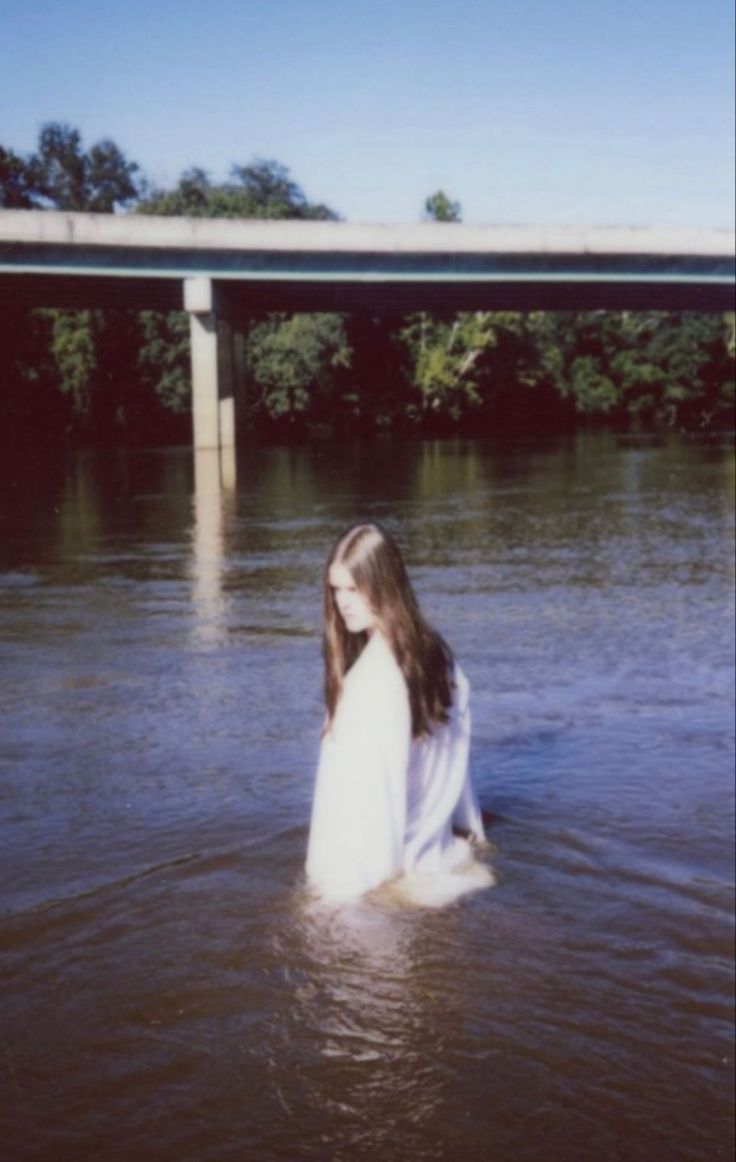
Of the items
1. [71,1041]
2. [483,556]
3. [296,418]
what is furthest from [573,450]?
[71,1041]

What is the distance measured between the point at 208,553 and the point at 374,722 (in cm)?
1012

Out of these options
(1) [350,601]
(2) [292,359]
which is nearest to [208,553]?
(1) [350,601]

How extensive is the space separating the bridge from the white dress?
33529mm

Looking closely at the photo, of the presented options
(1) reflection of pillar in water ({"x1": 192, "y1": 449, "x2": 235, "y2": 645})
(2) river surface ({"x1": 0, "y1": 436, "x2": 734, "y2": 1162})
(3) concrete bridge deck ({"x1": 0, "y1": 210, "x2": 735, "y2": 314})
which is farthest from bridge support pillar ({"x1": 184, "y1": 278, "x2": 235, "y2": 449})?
(2) river surface ({"x1": 0, "y1": 436, "x2": 734, "y2": 1162})

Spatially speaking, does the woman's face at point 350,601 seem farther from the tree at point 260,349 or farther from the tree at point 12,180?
the tree at point 260,349

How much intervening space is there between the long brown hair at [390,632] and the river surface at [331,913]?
0.72 m

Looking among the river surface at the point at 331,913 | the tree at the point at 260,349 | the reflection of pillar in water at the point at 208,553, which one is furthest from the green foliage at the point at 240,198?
the river surface at the point at 331,913

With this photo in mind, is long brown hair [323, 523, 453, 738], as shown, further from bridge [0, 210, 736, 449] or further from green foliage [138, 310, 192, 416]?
green foliage [138, 310, 192, 416]

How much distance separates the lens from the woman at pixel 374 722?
4422 millimetres

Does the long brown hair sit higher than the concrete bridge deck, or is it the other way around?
the concrete bridge deck

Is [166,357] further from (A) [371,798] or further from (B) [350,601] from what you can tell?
(A) [371,798]

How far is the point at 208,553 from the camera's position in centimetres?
1438

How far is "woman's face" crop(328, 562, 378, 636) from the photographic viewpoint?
14.5 feet

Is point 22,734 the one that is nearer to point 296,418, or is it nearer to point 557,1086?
point 557,1086
